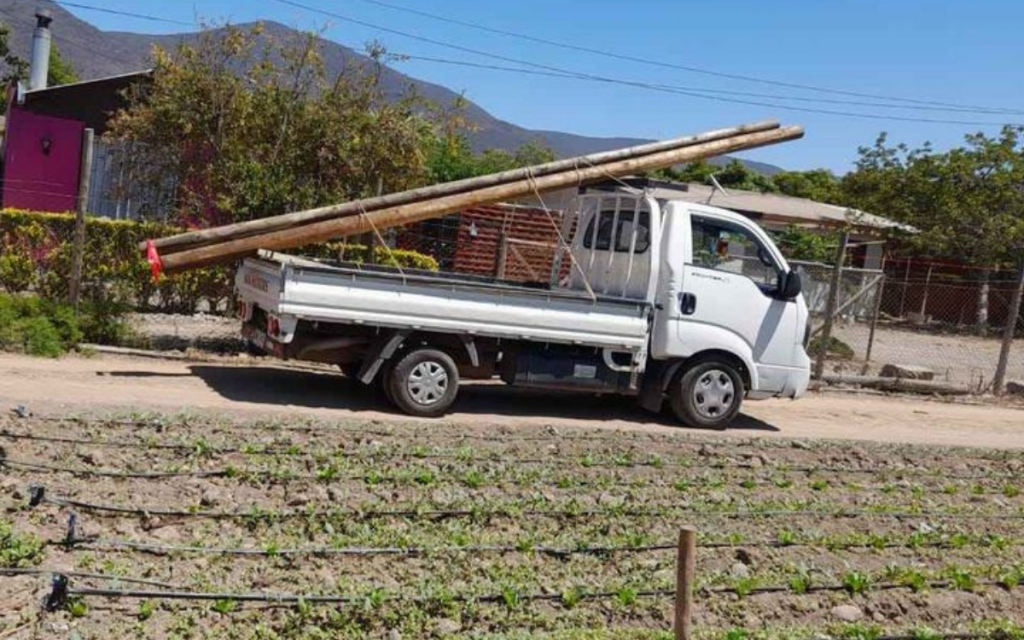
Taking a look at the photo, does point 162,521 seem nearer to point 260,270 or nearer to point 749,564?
point 749,564

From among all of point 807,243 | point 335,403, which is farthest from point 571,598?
point 807,243

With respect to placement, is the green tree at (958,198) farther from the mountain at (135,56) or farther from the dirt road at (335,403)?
the dirt road at (335,403)

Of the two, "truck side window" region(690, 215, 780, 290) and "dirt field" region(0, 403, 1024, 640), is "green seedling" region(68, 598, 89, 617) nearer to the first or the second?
"dirt field" region(0, 403, 1024, 640)

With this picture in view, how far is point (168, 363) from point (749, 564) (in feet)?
26.4

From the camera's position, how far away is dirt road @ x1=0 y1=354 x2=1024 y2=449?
10.1 metres

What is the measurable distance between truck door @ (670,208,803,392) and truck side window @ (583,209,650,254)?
0.50m

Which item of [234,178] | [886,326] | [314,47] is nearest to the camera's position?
[234,178]

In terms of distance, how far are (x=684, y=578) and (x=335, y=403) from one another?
7.00 metres

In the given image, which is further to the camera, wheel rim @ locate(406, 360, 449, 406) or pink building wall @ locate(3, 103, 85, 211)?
pink building wall @ locate(3, 103, 85, 211)

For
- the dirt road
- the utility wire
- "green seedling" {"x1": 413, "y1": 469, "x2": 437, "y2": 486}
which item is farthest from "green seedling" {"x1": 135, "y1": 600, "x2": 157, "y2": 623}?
the dirt road

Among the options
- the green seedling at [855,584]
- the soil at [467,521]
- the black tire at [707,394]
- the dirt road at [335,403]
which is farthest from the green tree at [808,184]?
the green seedling at [855,584]

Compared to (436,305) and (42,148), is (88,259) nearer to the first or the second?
(436,305)

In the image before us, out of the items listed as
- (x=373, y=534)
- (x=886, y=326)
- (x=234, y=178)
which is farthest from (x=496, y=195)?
(x=886, y=326)

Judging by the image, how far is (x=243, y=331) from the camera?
37.4ft
